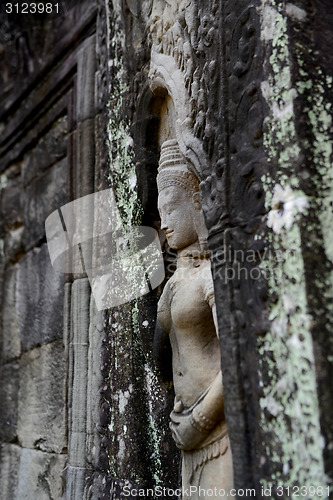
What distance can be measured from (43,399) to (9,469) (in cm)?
70

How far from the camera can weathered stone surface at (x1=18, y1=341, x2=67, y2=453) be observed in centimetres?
273

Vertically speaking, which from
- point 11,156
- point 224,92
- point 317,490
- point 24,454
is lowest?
point 317,490

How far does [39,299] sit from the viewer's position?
324cm

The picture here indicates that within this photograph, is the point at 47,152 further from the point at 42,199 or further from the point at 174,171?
the point at 174,171

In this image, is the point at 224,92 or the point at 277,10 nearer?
the point at 277,10

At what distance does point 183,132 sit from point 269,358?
87 cm

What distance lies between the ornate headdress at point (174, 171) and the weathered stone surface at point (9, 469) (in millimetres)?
2173

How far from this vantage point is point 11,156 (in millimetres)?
4051

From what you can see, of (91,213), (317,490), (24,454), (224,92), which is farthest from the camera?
(24,454)

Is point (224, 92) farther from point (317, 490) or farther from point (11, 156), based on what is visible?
point (11, 156)

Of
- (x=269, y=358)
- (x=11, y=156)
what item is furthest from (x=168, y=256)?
(x=11, y=156)

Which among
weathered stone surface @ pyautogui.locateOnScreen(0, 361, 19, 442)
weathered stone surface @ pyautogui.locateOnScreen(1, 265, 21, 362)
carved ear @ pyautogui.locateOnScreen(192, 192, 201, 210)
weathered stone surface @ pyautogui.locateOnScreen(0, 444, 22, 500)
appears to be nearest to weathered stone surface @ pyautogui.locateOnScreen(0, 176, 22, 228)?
weathered stone surface @ pyautogui.locateOnScreen(1, 265, 21, 362)

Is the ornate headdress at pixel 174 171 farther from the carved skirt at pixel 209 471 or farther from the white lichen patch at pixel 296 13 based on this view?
the carved skirt at pixel 209 471

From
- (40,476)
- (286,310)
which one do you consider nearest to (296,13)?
(286,310)
